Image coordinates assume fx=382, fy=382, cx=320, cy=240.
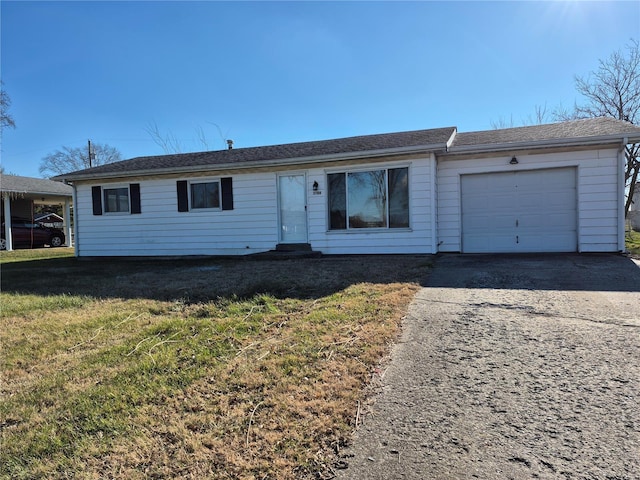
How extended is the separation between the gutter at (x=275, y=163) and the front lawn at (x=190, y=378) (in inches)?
157

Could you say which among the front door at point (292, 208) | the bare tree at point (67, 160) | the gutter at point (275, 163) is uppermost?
the bare tree at point (67, 160)

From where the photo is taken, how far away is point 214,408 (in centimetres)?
233

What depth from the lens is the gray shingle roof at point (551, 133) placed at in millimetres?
8220

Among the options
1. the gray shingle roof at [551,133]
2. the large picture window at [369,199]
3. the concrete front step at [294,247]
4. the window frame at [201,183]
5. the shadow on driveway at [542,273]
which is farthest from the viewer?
the window frame at [201,183]

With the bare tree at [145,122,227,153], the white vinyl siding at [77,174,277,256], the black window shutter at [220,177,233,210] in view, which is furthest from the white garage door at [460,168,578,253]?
the bare tree at [145,122,227,153]

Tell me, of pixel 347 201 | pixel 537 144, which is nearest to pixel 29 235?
pixel 347 201

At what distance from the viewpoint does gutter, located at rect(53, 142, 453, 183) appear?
28.3 feet

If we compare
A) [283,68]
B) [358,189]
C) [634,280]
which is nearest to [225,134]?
[283,68]

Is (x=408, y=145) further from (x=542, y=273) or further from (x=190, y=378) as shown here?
(x=190, y=378)

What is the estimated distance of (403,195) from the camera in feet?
30.1

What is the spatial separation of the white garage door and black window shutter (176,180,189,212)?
756 centimetres

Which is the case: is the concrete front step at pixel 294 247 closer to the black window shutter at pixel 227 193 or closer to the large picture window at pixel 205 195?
the black window shutter at pixel 227 193

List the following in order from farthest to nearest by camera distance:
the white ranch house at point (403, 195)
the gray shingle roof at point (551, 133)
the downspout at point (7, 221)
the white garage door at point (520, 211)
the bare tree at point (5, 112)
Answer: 1. the bare tree at point (5, 112)
2. the downspout at point (7, 221)
3. the white garage door at point (520, 211)
4. the white ranch house at point (403, 195)
5. the gray shingle roof at point (551, 133)

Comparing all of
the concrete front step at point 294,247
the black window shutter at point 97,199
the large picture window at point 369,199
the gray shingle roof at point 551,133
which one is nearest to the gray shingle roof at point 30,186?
the black window shutter at point 97,199
